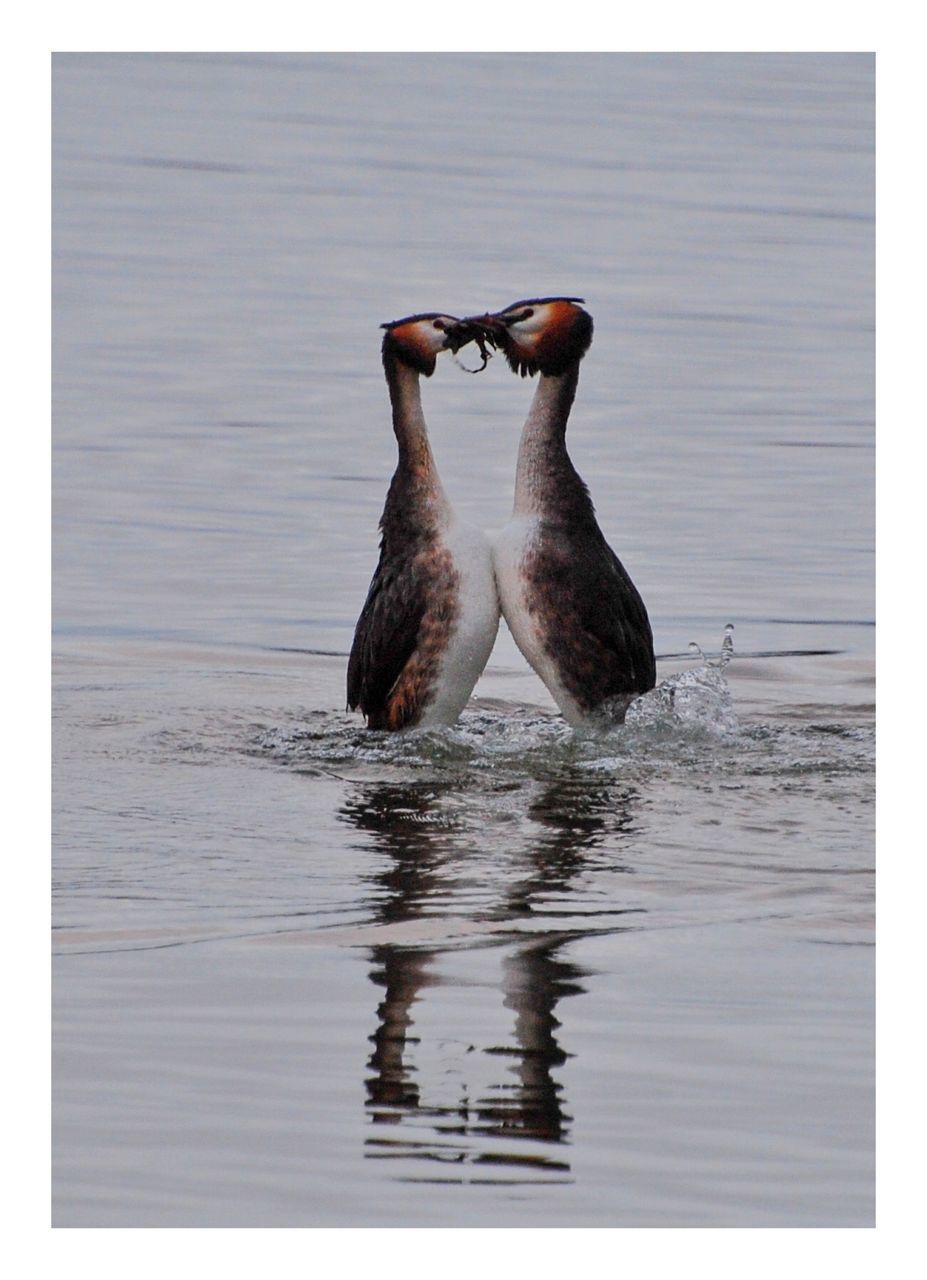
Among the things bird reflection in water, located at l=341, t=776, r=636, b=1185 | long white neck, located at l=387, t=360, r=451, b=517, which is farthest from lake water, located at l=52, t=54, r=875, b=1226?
long white neck, located at l=387, t=360, r=451, b=517

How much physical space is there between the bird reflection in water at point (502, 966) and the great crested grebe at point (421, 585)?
498 millimetres

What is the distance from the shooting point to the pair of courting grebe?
730cm

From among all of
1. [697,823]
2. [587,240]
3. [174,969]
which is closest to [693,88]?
[587,240]

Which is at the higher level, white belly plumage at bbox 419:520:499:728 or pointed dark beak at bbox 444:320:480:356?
pointed dark beak at bbox 444:320:480:356

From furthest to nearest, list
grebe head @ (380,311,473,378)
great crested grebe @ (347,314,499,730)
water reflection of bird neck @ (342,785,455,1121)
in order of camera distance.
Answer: grebe head @ (380,311,473,378) → great crested grebe @ (347,314,499,730) → water reflection of bird neck @ (342,785,455,1121)

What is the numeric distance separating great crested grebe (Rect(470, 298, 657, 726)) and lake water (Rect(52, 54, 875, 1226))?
205 mm

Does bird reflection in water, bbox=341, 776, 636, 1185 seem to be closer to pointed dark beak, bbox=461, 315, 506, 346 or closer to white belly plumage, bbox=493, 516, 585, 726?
white belly plumage, bbox=493, 516, 585, 726

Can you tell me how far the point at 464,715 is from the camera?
8.01 meters

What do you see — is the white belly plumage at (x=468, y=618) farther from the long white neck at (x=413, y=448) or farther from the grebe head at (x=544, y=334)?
the grebe head at (x=544, y=334)

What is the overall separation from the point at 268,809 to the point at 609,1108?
2217 millimetres

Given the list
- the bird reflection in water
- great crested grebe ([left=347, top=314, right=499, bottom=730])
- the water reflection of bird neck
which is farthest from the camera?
great crested grebe ([left=347, top=314, right=499, bottom=730])

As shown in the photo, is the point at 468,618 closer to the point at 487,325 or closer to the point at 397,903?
the point at 487,325

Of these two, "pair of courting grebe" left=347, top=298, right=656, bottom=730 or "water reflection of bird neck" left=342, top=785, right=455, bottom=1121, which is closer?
"water reflection of bird neck" left=342, top=785, right=455, bottom=1121

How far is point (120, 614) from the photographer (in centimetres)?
932
